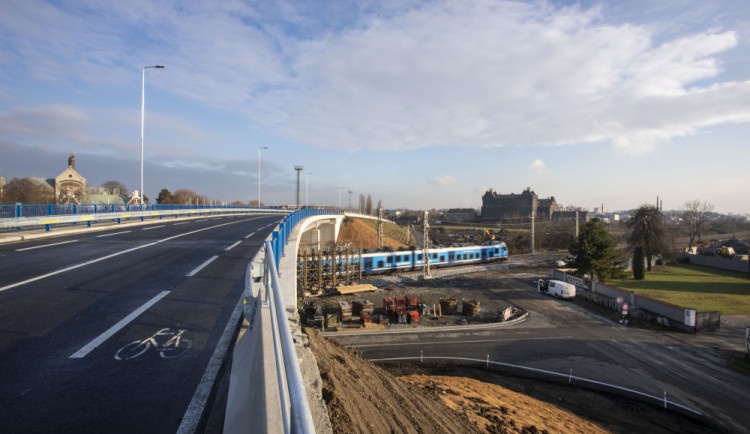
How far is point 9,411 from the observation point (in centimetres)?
296

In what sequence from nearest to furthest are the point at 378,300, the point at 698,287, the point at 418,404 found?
the point at 418,404 → the point at 378,300 → the point at 698,287

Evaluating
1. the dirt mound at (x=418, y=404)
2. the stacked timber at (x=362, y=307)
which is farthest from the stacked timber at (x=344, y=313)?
the dirt mound at (x=418, y=404)

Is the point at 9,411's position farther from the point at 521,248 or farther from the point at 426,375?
the point at 521,248

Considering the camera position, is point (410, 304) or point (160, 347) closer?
point (160, 347)

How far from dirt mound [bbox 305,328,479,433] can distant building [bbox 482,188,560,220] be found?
122126 mm

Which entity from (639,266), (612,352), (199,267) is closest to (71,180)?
(199,267)

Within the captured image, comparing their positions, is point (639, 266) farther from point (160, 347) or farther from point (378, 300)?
point (160, 347)

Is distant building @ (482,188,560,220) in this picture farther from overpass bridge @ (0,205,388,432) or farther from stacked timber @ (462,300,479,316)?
overpass bridge @ (0,205,388,432)

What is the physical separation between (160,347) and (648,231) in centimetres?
5355

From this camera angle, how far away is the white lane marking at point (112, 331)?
4.11 metres

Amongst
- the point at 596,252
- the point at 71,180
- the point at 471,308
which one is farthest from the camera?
the point at 71,180

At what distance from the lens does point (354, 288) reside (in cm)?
3325

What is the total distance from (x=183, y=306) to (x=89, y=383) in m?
2.52

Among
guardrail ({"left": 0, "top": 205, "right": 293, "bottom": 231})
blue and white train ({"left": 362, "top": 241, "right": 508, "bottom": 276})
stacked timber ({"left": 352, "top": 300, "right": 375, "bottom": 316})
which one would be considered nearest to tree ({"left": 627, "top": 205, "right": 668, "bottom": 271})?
blue and white train ({"left": 362, "top": 241, "right": 508, "bottom": 276})
